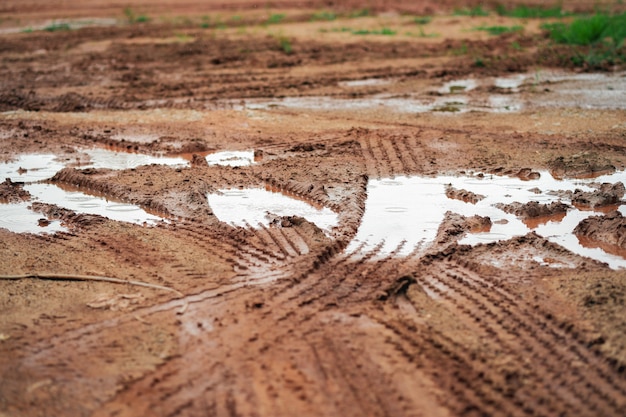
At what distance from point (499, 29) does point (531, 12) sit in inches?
121

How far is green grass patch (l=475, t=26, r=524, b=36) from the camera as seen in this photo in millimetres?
18219

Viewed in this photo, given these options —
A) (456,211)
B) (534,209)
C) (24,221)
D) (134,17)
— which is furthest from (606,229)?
(134,17)

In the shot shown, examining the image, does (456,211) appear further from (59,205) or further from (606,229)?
(59,205)

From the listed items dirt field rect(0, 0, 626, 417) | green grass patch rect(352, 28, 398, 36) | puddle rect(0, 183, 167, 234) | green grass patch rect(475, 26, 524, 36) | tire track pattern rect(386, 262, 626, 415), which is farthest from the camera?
green grass patch rect(352, 28, 398, 36)

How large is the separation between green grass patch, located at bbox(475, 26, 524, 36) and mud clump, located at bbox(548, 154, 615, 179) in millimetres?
9539

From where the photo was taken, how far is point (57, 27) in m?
20.7

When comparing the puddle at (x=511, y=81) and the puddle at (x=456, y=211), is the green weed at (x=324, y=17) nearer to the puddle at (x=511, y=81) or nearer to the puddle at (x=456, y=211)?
the puddle at (x=511, y=81)

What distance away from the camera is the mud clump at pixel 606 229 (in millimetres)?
7059

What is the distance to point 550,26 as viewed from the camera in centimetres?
1836

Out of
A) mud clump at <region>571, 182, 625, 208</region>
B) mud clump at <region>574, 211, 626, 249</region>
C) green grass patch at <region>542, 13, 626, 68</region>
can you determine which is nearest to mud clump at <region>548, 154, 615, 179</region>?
mud clump at <region>571, 182, 625, 208</region>

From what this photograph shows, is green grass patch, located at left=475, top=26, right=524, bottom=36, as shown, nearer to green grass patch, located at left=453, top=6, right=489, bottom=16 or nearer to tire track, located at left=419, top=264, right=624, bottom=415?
green grass patch, located at left=453, top=6, right=489, bottom=16

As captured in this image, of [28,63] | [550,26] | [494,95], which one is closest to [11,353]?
[494,95]

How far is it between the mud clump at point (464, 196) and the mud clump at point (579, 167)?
123cm

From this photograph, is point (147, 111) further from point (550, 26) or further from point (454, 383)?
point (550, 26)
